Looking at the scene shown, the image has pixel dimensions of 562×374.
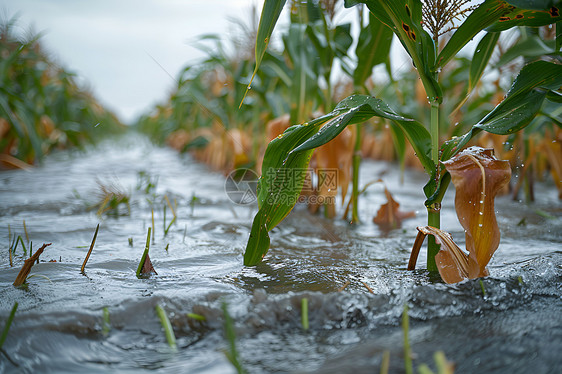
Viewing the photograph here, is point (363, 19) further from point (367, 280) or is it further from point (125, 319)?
point (125, 319)

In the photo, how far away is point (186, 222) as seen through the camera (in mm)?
1505

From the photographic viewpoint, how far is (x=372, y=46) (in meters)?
1.33

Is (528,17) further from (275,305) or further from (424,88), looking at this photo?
(275,305)

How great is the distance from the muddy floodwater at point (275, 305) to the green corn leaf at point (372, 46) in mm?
572

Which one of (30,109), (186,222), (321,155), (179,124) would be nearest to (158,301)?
(186,222)

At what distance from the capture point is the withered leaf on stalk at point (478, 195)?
79 centimetres

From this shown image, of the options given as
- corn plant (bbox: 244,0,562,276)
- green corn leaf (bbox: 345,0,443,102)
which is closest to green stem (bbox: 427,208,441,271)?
corn plant (bbox: 244,0,562,276)

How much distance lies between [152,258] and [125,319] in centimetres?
37

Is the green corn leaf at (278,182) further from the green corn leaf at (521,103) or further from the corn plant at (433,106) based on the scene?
the green corn leaf at (521,103)

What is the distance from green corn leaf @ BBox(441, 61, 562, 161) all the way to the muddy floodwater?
11.7 inches

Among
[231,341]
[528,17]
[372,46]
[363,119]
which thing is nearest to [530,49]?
[528,17]

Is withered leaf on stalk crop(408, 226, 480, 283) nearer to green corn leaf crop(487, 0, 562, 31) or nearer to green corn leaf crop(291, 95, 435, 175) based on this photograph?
green corn leaf crop(291, 95, 435, 175)

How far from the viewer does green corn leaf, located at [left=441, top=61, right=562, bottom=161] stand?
2.78 ft

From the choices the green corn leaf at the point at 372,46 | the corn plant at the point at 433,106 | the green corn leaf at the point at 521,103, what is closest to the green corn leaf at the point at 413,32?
the corn plant at the point at 433,106
